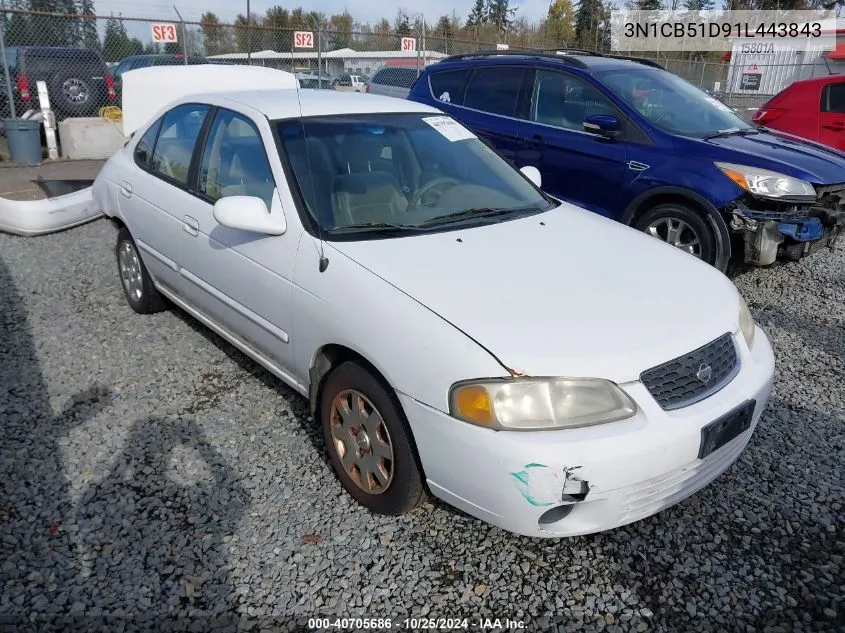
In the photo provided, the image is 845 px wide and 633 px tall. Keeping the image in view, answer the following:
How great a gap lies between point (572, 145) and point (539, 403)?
4.06 m

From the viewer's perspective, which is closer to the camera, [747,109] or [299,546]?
[299,546]

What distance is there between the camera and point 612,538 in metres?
2.65

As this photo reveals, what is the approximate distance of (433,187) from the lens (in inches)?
133

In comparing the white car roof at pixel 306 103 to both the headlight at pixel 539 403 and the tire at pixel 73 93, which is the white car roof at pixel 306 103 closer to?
the headlight at pixel 539 403

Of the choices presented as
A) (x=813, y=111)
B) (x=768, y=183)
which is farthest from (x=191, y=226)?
(x=813, y=111)

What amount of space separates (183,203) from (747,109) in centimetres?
2323

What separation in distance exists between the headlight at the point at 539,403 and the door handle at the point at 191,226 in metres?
2.05

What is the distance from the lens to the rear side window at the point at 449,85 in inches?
267

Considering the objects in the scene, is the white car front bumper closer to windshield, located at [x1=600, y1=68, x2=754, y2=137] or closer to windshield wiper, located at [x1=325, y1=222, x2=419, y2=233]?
windshield wiper, located at [x1=325, y1=222, x2=419, y2=233]

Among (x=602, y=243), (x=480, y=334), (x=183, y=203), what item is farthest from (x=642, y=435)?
(x=183, y=203)

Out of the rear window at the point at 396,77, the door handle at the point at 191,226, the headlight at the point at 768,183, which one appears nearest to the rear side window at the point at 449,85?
the headlight at the point at 768,183

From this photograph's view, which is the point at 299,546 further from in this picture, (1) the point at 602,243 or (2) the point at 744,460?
(2) the point at 744,460

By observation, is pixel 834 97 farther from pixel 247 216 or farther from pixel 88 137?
pixel 88 137

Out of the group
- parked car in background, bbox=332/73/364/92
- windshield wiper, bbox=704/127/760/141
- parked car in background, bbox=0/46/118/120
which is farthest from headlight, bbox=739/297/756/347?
parked car in background, bbox=332/73/364/92
